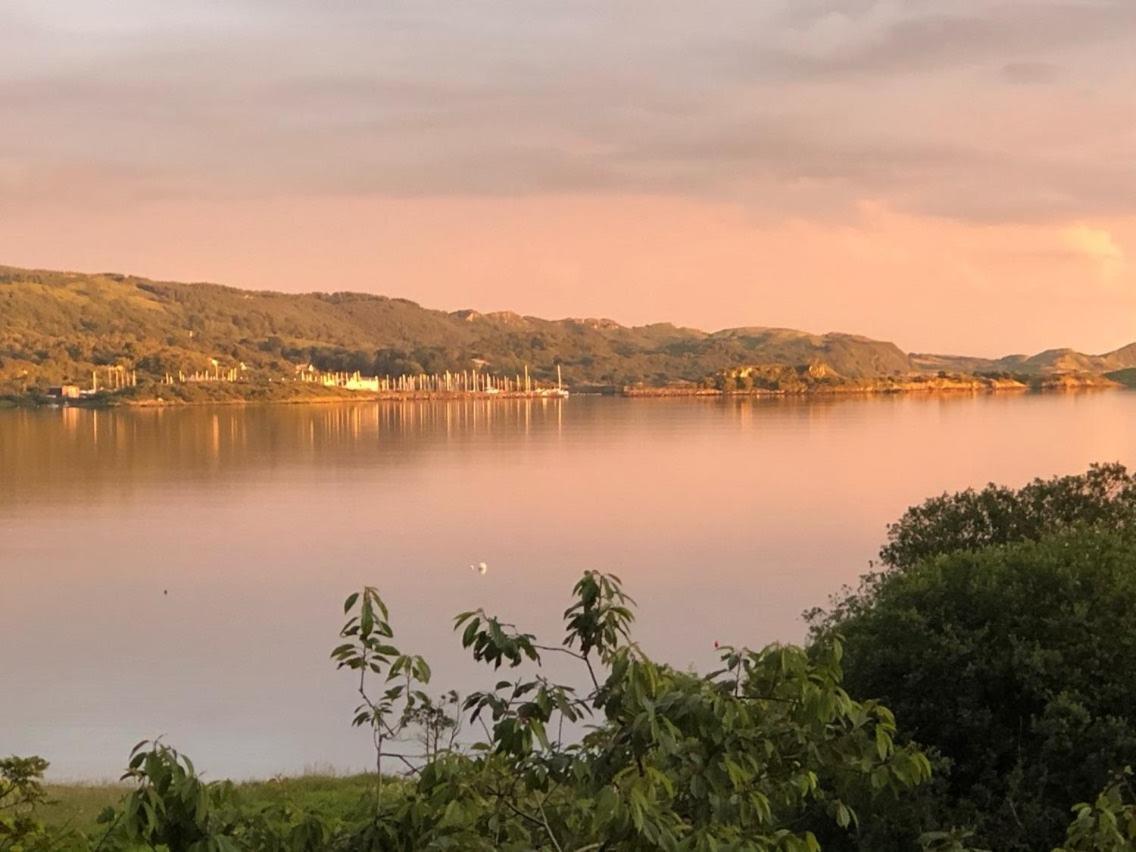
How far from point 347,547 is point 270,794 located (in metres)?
32.1

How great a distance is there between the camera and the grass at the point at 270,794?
13.0 metres

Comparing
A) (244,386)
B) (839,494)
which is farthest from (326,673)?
(244,386)

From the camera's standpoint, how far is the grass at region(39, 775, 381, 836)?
513 inches

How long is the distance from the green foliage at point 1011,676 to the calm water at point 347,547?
39.5 feet

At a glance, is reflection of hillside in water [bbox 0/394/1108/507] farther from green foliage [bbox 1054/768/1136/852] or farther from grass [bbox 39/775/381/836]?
green foliage [bbox 1054/768/1136/852]

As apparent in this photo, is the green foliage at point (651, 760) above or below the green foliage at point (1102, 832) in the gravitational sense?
above

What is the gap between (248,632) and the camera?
32344 mm

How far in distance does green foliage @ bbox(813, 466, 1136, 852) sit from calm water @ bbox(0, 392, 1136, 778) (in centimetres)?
1203

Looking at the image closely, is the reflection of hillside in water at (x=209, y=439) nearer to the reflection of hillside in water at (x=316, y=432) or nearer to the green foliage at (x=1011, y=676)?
the reflection of hillside in water at (x=316, y=432)

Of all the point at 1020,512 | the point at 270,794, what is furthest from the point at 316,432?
the point at 270,794

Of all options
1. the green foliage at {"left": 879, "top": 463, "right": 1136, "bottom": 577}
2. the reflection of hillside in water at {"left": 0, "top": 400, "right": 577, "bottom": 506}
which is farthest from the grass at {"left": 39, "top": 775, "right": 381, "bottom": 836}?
the reflection of hillside in water at {"left": 0, "top": 400, "right": 577, "bottom": 506}

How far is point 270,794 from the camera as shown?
46.6 feet

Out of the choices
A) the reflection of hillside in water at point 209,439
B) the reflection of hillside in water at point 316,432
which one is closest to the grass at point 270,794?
the reflection of hillside in water at point 316,432

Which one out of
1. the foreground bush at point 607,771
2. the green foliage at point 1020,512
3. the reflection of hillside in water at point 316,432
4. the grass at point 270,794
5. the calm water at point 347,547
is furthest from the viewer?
the reflection of hillside in water at point 316,432
